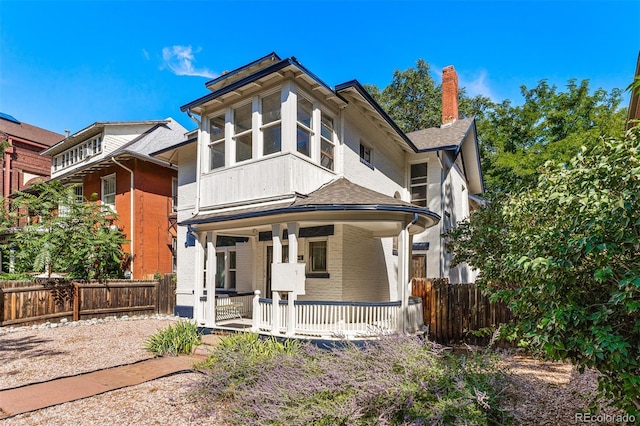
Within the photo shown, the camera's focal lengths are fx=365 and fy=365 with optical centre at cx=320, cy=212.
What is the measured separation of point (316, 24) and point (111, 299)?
1345 cm

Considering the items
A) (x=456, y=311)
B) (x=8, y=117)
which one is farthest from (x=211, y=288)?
(x=8, y=117)

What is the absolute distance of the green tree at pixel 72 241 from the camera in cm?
1489

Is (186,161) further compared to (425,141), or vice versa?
(425,141)

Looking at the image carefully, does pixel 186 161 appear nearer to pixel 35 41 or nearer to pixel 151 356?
pixel 35 41

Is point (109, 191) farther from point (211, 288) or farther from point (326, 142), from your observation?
point (326, 142)

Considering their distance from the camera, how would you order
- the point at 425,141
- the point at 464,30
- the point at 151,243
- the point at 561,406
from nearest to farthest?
the point at 561,406 < the point at 464,30 < the point at 425,141 < the point at 151,243

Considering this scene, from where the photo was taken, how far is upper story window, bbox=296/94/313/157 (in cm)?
1038

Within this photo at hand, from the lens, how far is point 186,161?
48.1 ft

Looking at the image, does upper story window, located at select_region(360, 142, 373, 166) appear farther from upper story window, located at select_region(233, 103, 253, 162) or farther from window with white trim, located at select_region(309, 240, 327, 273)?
upper story window, located at select_region(233, 103, 253, 162)

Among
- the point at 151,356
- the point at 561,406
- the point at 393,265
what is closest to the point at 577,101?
the point at 393,265

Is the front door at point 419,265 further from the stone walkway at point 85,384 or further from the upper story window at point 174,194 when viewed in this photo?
the upper story window at point 174,194

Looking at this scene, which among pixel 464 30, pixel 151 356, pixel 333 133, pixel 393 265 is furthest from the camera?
pixel 393 265

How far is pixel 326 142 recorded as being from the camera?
11328mm

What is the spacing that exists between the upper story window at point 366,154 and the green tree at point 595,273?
9.31m
